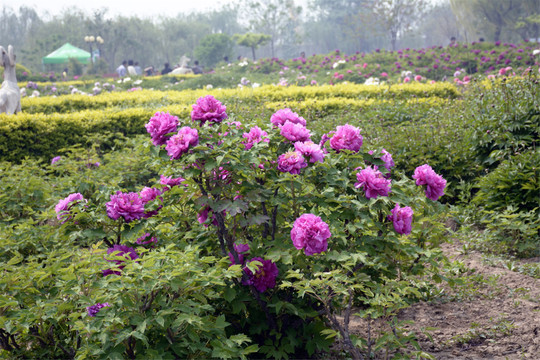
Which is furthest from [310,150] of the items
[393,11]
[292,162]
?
[393,11]

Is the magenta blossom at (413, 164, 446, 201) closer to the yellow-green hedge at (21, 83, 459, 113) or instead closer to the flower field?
the flower field

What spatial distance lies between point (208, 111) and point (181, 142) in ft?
1.10

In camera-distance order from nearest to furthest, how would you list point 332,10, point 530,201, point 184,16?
1. point 530,201
2. point 332,10
3. point 184,16

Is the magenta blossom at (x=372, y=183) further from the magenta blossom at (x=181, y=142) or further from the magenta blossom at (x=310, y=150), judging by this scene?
the magenta blossom at (x=181, y=142)

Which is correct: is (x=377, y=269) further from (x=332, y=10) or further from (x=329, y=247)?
(x=332, y=10)

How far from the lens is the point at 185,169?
239 centimetres

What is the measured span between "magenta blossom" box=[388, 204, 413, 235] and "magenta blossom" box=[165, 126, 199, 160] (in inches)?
42.0

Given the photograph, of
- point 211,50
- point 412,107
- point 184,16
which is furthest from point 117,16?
point 412,107

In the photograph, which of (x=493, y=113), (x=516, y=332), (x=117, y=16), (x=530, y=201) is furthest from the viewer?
(x=117, y=16)

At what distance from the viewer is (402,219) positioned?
7.82 feet

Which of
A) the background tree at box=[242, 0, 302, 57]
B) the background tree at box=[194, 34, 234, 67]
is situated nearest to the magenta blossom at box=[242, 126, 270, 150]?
the background tree at box=[194, 34, 234, 67]

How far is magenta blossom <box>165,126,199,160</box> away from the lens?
230 cm

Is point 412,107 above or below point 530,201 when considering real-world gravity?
above

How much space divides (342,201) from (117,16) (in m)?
54.0
